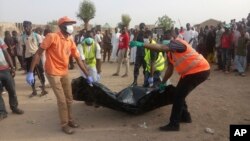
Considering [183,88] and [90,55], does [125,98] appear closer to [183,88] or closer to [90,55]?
[183,88]

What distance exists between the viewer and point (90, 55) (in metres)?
7.63

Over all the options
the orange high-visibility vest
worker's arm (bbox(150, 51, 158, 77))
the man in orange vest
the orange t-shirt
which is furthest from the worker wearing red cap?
worker's arm (bbox(150, 51, 158, 77))

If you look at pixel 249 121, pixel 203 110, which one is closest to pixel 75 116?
pixel 203 110

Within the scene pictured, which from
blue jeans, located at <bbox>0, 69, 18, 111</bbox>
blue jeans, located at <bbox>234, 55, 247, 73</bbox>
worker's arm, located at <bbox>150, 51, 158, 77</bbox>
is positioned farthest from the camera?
blue jeans, located at <bbox>234, 55, 247, 73</bbox>

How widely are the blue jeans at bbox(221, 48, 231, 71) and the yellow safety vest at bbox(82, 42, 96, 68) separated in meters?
5.82

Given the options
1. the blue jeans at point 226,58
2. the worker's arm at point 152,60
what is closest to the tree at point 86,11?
the blue jeans at point 226,58

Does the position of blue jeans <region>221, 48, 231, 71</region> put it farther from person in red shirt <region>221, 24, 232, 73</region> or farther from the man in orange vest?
the man in orange vest

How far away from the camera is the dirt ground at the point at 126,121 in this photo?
5617 mm

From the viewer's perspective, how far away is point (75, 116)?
22.3 ft

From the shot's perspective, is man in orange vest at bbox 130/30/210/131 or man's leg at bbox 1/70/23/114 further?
man's leg at bbox 1/70/23/114

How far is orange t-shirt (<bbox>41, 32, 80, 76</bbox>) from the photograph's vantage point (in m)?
5.61

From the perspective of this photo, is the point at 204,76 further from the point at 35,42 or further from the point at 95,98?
the point at 35,42

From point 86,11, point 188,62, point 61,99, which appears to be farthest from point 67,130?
point 86,11

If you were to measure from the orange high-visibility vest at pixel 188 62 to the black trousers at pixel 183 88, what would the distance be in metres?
0.08
